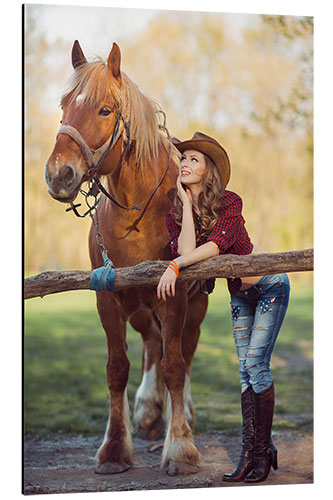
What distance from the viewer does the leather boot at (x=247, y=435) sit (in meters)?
3.83

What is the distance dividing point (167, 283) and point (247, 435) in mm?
1113

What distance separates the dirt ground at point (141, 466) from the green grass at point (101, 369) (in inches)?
12.3

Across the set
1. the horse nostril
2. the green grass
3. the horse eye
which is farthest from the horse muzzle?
the green grass

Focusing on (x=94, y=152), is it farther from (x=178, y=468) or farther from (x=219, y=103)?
(x=219, y=103)

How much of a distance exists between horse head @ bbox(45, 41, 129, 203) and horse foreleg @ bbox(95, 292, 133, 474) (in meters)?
0.76

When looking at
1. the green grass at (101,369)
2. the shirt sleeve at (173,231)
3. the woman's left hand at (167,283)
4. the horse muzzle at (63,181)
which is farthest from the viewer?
the green grass at (101,369)

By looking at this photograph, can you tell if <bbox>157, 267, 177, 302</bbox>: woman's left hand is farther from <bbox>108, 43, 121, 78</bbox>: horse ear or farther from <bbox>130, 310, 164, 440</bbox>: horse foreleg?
<bbox>130, 310, 164, 440</bbox>: horse foreleg

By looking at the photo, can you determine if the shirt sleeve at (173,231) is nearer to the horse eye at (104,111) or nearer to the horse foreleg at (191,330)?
the horse eye at (104,111)

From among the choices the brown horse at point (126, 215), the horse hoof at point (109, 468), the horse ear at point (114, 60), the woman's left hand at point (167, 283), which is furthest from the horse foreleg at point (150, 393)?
the horse ear at point (114, 60)

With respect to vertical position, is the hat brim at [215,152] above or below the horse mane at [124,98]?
below

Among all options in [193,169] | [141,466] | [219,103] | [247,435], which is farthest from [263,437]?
[219,103]

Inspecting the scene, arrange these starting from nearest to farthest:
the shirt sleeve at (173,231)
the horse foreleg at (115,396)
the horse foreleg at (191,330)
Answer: the shirt sleeve at (173,231) < the horse foreleg at (115,396) < the horse foreleg at (191,330)

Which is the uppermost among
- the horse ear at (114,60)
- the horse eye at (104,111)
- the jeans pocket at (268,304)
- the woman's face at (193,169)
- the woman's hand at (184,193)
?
the horse ear at (114,60)

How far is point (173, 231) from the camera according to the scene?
3713 millimetres
